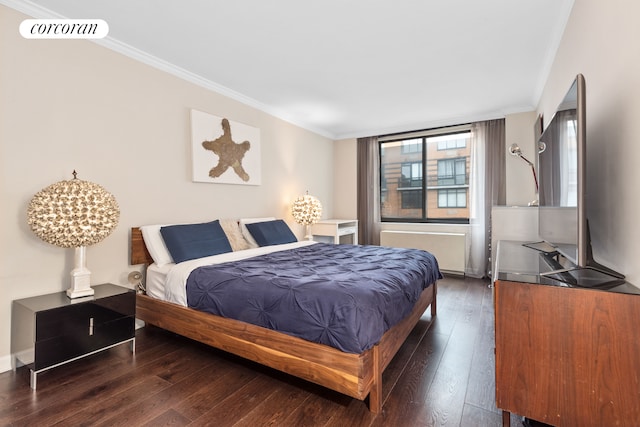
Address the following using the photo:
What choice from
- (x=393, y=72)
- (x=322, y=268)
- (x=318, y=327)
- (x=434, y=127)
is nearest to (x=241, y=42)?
(x=393, y=72)

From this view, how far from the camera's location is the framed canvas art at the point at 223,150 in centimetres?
322

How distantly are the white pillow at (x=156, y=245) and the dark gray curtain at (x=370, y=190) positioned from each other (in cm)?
354

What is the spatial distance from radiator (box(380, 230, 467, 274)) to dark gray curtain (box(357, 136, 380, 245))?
53 centimetres

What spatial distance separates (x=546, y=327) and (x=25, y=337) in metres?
2.88

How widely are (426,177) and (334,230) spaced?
1.84m

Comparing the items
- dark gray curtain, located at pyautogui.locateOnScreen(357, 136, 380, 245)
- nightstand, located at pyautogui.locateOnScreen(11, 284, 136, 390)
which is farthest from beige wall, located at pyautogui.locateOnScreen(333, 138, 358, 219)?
nightstand, located at pyautogui.locateOnScreen(11, 284, 136, 390)

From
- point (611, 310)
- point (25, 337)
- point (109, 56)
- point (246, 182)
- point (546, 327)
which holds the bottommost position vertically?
point (25, 337)

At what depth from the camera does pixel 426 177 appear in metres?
5.13

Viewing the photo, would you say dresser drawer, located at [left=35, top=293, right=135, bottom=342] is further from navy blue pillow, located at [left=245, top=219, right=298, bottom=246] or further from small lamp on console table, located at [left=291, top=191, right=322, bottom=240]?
small lamp on console table, located at [left=291, top=191, right=322, bottom=240]

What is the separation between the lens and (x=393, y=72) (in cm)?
310

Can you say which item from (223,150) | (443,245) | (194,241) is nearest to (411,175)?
(443,245)

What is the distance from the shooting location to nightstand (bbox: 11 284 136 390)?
187 centimetres

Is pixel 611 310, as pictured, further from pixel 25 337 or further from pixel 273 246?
pixel 25 337

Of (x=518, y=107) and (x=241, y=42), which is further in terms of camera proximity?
(x=518, y=107)
